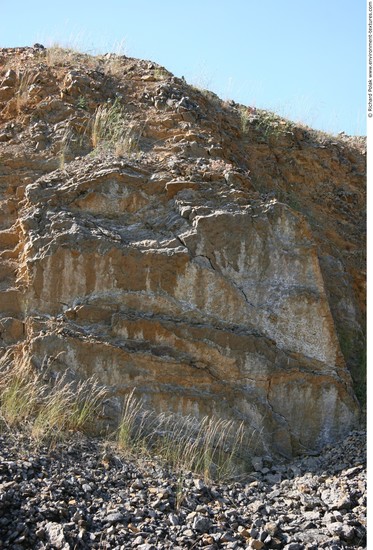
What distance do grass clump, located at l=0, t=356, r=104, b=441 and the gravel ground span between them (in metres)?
0.21

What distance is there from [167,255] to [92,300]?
849mm

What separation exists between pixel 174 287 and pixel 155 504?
8.18ft

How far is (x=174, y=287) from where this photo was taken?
24.6 ft

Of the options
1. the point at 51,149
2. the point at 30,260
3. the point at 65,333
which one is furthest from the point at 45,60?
the point at 65,333

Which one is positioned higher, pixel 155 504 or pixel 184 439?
pixel 184 439

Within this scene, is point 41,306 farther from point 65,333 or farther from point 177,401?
point 177,401

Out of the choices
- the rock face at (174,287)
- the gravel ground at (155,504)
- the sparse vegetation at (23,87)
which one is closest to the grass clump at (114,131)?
the rock face at (174,287)

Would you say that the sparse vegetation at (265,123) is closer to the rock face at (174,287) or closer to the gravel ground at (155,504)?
the rock face at (174,287)

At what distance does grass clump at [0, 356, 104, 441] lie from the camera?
6.41m

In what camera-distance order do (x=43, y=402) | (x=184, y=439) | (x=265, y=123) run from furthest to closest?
(x=265, y=123) → (x=184, y=439) → (x=43, y=402)

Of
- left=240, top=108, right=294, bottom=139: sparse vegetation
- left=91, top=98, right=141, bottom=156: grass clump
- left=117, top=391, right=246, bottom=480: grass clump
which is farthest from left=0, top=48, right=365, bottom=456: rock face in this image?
left=240, top=108, right=294, bottom=139: sparse vegetation

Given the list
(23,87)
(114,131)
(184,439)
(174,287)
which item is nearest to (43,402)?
(184,439)

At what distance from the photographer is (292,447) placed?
23.9ft

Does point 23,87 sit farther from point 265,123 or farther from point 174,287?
point 174,287
